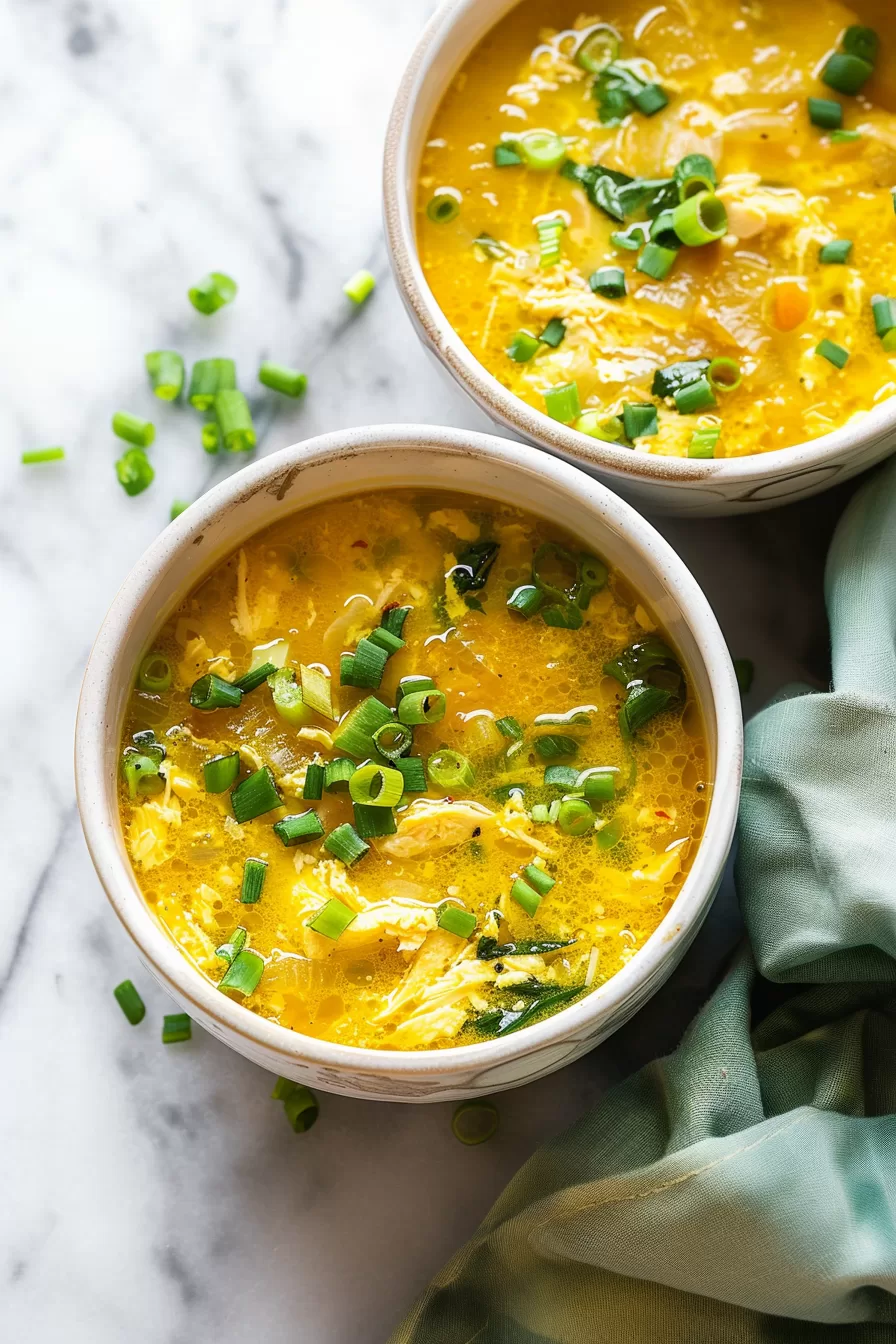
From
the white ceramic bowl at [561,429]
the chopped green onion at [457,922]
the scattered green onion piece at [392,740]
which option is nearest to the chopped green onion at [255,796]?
the scattered green onion piece at [392,740]

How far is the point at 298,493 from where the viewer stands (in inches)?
85.4

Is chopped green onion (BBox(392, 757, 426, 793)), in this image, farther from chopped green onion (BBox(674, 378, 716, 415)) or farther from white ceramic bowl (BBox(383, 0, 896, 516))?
chopped green onion (BBox(674, 378, 716, 415))

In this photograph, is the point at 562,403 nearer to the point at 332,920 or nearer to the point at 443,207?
the point at 443,207

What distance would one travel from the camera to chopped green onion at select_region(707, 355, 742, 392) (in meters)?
2.33

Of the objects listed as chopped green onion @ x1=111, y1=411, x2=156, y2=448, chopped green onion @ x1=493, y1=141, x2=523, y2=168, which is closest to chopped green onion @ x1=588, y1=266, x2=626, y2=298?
chopped green onion @ x1=493, y1=141, x2=523, y2=168

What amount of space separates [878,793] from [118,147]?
1.71 metres

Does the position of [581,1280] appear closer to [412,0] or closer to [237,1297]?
Result: [237,1297]

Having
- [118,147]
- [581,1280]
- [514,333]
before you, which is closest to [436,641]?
[514,333]

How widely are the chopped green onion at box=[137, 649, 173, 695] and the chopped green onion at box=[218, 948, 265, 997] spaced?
394 millimetres

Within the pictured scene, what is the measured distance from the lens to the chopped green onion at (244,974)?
1.98m

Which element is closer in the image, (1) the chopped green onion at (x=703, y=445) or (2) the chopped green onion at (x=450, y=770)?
(2) the chopped green onion at (x=450, y=770)

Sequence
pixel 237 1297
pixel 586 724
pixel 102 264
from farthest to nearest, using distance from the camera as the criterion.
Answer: pixel 102 264, pixel 237 1297, pixel 586 724

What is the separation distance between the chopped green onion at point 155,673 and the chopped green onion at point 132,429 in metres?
0.56

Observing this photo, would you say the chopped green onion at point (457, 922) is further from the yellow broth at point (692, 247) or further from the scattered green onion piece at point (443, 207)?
the scattered green onion piece at point (443, 207)
